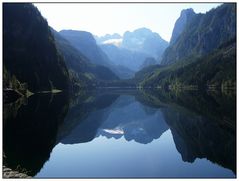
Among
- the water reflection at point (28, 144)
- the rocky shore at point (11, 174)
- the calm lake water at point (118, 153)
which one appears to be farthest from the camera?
the water reflection at point (28, 144)


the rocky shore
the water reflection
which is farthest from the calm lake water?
the rocky shore

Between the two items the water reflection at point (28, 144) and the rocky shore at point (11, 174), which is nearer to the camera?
the rocky shore at point (11, 174)

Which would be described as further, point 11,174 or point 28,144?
point 28,144

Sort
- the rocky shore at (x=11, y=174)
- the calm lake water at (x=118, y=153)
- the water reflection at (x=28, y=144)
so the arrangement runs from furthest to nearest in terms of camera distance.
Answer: the water reflection at (x=28, y=144) → the calm lake water at (x=118, y=153) → the rocky shore at (x=11, y=174)

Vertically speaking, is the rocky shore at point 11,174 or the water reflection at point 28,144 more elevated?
the rocky shore at point 11,174

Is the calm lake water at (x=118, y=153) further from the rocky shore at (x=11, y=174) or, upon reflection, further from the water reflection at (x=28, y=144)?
the rocky shore at (x=11, y=174)

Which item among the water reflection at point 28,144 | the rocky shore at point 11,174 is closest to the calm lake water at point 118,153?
the water reflection at point 28,144

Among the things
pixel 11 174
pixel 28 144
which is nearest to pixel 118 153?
pixel 28 144

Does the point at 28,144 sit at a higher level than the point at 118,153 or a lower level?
higher

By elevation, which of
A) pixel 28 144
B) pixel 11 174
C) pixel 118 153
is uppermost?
pixel 11 174

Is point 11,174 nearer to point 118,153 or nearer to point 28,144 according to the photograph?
point 28,144

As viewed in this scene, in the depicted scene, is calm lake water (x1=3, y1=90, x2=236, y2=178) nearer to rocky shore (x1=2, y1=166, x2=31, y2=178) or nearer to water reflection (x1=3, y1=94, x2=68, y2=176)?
water reflection (x1=3, y1=94, x2=68, y2=176)
